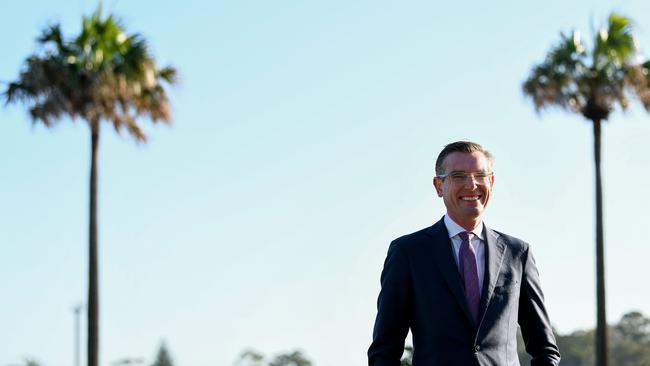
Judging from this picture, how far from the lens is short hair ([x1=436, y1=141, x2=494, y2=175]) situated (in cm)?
521

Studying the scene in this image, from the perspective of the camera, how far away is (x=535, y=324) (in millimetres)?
5383

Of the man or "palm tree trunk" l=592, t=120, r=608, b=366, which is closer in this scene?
the man

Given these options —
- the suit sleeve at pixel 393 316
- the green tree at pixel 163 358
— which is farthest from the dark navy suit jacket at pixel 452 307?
the green tree at pixel 163 358

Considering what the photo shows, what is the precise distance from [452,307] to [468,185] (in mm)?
459

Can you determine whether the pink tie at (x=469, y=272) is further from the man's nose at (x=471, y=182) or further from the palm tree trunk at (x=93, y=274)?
the palm tree trunk at (x=93, y=274)

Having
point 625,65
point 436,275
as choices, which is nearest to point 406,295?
point 436,275

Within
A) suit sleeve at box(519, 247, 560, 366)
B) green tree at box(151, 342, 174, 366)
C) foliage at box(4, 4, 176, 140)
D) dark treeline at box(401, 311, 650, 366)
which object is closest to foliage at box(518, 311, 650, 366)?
dark treeline at box(401, 311, 650, 366)

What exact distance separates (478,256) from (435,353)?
43cm

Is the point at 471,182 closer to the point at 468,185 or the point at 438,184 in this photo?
the point at 468,185

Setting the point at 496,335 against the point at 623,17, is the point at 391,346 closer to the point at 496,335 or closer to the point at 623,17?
the point at 496,335

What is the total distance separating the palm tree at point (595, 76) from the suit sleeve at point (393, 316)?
25.0 meters

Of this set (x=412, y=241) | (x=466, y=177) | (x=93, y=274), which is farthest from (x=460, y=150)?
(x=93, y=274)

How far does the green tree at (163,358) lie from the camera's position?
113 meters

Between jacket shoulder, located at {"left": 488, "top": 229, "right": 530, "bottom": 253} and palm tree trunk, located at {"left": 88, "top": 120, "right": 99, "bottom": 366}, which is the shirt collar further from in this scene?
palm tree trunk, located at {"left": 88, "top": 120, "right": 99, "bottom": 366}
